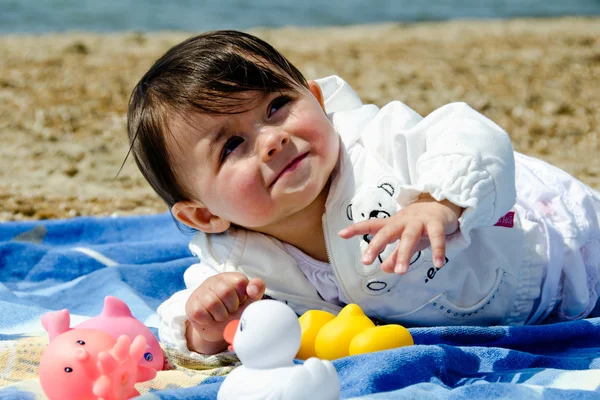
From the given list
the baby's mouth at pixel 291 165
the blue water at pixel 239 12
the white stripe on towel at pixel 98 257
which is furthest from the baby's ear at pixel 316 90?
the blue water at pixel 239 12

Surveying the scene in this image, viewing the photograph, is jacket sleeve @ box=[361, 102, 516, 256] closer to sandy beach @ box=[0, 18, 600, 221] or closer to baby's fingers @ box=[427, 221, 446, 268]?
baby's fingers @ box=[427, 221, 446, 268]

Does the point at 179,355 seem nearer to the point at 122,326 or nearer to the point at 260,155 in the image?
the point at 122,326

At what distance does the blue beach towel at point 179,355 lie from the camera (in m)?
1.83

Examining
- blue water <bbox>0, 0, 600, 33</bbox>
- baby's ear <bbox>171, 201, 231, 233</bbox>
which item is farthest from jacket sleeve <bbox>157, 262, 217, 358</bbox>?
blue water <bbox>0, 0, 600, 33</bbox>

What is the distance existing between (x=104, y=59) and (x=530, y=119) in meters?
4.04

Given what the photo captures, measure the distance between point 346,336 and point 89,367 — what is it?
0.66 meters

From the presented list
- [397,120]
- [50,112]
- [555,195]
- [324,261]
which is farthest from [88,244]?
[50,112]

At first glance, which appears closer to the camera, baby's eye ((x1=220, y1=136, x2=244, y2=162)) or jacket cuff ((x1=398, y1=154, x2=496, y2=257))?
jacket cuff ((x1=398, y1=154, x2=496, y2=257))

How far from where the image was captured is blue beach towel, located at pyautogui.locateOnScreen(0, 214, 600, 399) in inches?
72.0

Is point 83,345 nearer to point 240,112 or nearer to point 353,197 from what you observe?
point 240,112

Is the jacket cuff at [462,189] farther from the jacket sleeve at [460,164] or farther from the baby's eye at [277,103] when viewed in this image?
the baby's eye at [277,103]

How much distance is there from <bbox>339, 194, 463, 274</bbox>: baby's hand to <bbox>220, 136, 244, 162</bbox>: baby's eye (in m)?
0.50

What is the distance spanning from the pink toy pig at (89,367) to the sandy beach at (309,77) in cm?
233

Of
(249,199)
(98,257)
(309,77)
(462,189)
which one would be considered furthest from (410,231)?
(309,77)
